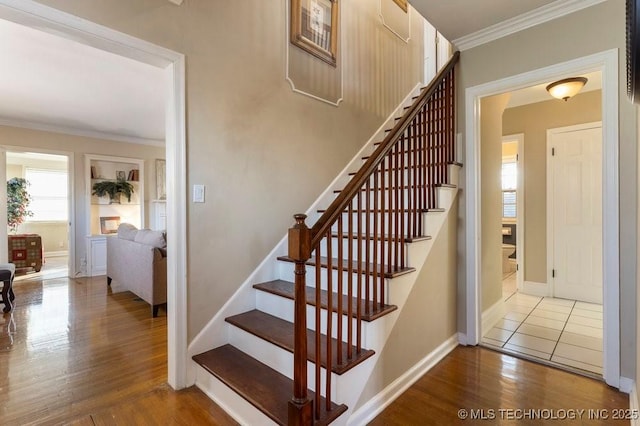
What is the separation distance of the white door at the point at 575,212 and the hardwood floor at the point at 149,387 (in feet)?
7.24

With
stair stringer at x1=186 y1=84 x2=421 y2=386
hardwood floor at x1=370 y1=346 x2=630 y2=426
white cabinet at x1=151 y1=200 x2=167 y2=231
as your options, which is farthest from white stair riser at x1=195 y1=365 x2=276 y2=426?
white cabinet at x1=151 y1=200 x2=167 y2=231

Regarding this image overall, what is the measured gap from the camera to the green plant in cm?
631

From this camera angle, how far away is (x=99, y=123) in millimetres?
4879

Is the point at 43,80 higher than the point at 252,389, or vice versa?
the point at 43,80

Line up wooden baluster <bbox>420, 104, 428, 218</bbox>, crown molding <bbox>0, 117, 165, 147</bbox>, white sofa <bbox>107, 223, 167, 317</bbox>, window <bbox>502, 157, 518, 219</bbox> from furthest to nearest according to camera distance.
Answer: window <bbox>502, 157, 518, 219</bbox> → crown molding <bbox>0, 117, 165, 147</bbox> → white sofa <bbox>107, 223, 167, 317</bbox> → wooden baluster <bbox>420, 104, 428, 218</bbox>

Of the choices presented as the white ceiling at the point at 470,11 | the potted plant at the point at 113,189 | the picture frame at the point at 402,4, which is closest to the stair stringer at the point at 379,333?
the white ceiling at the point at 470,11

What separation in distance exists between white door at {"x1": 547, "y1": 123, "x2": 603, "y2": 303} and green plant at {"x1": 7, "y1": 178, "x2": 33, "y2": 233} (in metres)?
9.58

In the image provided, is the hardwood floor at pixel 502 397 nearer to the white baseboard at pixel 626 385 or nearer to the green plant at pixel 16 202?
the white baseboard at pixel 626 385

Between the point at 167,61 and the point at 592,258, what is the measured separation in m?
4.75

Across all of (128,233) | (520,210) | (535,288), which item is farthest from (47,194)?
(535,288)

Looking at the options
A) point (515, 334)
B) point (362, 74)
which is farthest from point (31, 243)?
point (515, 334)

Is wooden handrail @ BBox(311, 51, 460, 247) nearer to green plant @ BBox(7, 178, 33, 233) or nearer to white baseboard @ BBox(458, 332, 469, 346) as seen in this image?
white baseboard @ BBox(458, 332, 469, 346)

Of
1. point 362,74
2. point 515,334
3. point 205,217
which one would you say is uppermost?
point 362,74

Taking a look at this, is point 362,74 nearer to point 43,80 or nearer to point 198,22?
point 198,22
